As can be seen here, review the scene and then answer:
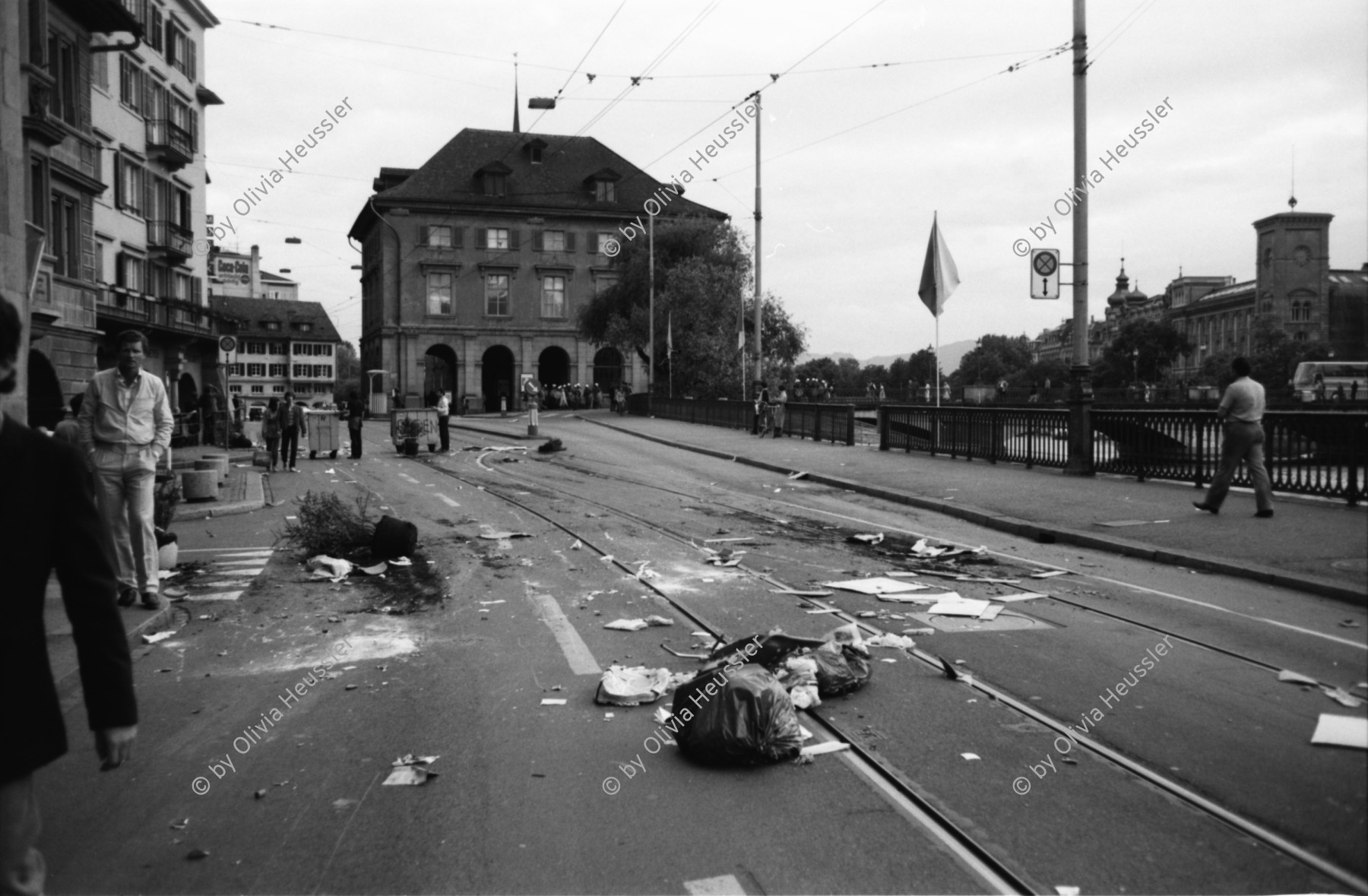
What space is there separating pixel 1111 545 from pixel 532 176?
6957 cm

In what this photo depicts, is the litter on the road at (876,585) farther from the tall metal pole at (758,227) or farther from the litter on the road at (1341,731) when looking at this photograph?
the tall metal pole at (758,227)

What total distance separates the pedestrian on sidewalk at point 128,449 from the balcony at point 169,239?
40588mm

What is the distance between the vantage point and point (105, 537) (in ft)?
9.63

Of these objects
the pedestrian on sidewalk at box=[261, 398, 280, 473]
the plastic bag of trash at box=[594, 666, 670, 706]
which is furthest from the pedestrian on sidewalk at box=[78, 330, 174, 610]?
the pedestrian on sidewalk at box=[261, 398, 280, 473]

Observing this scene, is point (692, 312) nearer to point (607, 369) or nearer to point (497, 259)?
point (607, 369)

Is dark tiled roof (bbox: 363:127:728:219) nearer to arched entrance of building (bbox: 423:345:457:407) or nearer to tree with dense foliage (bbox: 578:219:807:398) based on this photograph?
arched entrance of building (bbox: 423:345:457:407)

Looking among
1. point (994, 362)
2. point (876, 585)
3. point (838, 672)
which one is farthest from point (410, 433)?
point (994, 362)

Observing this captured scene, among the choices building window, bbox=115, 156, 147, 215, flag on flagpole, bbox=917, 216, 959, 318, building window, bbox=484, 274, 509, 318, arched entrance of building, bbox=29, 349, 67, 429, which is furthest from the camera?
building window, bbox=484, 274, 509, 318

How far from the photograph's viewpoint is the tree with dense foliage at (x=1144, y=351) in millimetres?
107500

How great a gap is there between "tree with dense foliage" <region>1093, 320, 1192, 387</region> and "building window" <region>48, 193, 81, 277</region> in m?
99.2

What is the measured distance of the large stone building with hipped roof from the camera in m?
74.2

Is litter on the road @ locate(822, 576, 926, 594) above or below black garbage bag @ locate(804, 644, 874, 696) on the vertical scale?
below

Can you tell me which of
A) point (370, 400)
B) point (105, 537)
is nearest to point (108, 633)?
point (105, 537)

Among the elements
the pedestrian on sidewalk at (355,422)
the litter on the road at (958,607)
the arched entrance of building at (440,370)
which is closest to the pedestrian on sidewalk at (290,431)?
the pedestrian on sidewalk at (355,422)
